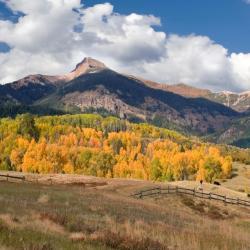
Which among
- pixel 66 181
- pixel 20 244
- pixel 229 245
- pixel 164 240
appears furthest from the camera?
pixel 66 181

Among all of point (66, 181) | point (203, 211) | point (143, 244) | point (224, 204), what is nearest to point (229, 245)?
point (143, 244)

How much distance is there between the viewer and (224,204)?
82000 millimetres

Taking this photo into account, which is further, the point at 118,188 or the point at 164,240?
the point at 118,188

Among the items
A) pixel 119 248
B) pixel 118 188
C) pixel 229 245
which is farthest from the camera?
pixel 118 188

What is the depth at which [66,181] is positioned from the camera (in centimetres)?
9556

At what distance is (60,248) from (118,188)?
244 feet

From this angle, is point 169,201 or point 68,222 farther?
point 169,201

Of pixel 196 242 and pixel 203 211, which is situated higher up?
pixel 196 242

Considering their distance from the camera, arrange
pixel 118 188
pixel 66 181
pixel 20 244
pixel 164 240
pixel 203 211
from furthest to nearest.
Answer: pixel 66 181, pixel 118 188, pixel 203 211, pixel 164 240, pixel 20 244

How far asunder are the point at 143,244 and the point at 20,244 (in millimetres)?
5223

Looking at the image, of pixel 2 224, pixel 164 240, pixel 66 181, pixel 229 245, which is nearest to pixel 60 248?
pixel 2 224

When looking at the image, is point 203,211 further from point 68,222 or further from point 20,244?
point 20,244

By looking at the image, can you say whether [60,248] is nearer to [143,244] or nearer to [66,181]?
[143,244]

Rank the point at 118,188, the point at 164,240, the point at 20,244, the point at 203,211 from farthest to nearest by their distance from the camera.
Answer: the point at 118,188 < the point at 203,211 < the point at 164,240 < the point at 20,244
